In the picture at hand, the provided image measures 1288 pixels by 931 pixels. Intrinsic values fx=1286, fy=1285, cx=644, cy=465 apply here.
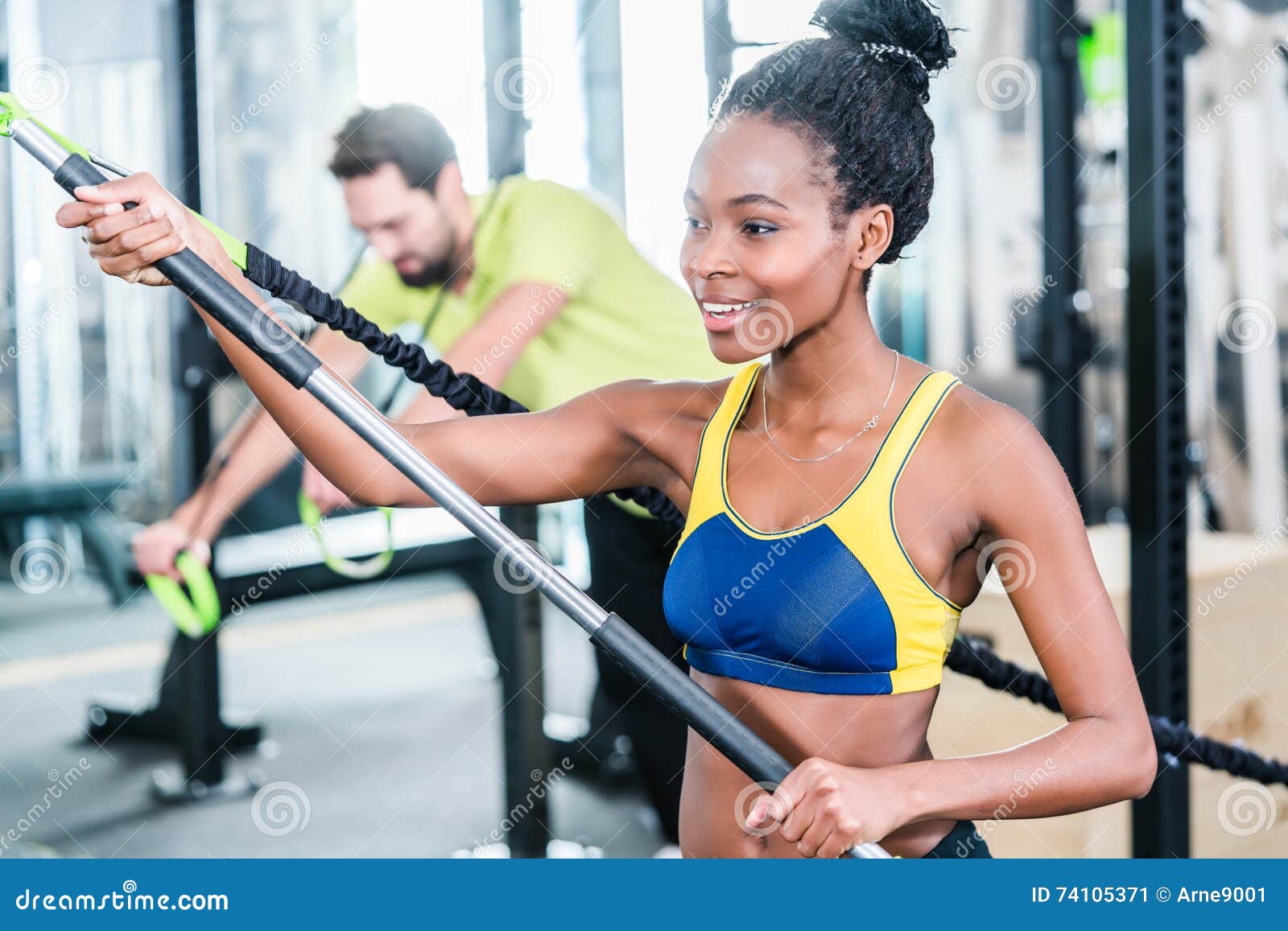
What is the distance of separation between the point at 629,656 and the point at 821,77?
523 mm

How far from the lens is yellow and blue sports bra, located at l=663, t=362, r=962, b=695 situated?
3.50 ft

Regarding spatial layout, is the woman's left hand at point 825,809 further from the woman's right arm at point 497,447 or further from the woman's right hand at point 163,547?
the woman's right hand at point 163,547

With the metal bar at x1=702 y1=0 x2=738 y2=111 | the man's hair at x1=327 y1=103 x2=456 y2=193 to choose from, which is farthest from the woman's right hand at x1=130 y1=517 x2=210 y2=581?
the metal bar at x1=702 y1=0 x2=738 y2=111

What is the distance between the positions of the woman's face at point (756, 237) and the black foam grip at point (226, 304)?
33cm

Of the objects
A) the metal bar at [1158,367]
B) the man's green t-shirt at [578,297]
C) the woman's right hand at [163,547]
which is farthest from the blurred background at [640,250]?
the woman's right hand at [163,547]

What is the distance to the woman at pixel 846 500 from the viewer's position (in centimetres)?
102

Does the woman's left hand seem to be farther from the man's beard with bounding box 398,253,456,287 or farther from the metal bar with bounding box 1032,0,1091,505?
the metal bar with bounding box 1032,0,1091,505

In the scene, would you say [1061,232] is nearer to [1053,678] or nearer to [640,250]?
[640,250]

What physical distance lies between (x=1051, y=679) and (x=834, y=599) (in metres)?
0.18

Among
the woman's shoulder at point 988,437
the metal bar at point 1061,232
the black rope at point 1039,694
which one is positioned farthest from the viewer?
the metal bar at point 1061,232

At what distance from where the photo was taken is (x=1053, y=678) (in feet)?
3.42

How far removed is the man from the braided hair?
778 millimetres

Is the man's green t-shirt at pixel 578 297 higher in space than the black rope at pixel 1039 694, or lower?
higher
